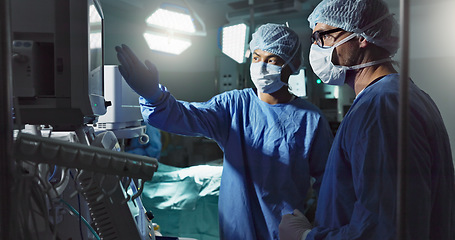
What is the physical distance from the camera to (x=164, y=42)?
196 cm

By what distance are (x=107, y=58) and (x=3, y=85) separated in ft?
7.29

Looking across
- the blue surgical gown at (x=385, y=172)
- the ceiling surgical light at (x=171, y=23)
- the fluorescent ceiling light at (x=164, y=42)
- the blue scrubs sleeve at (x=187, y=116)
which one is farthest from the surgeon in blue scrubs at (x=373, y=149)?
the fluorescent ceiling light at (x=164, y=42)

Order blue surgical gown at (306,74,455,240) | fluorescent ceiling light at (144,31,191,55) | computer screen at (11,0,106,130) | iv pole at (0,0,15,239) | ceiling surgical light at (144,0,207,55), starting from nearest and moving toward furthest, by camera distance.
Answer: iv pole at (0,0,15,239)
blue surgical gown at (306,74,455,240)
computer screen at (11,0,106,130)
ceiling surgical light at (144,0,207,55)
fluorescent ceiling light at (144,31,191,55)

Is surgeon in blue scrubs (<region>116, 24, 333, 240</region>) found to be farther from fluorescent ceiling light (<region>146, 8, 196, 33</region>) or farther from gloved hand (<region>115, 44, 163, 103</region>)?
fluorescent ceiling light (<region>146, 8, 196, 33</region>)

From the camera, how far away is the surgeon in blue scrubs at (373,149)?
649mm

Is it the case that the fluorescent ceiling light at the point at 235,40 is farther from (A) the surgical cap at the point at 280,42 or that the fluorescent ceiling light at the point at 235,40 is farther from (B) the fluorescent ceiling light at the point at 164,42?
(A) the surgical cap at the point at 280,42

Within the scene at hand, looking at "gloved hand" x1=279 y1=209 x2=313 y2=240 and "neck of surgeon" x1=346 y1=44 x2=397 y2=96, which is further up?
"neck of surgeon" x1=346 y1=44 x2=397 y2=96

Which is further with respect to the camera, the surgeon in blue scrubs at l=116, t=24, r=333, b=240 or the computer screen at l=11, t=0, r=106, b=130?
the surgeon in blue scrubs at l=116, t=24, r=333, b=240

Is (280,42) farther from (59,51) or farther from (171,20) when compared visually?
(59,51)

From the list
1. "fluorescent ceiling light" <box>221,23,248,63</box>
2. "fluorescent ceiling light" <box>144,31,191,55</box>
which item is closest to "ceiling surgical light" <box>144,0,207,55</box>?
"fluorescent ceiling light" <box>144,31,191,55</box>

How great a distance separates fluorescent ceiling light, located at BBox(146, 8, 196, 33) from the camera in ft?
5.50

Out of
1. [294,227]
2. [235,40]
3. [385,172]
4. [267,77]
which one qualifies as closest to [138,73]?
[267,77]

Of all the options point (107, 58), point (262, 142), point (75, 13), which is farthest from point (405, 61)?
point (107, 58)

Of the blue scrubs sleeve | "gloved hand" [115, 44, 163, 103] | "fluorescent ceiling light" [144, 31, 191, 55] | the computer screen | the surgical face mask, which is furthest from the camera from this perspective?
"fluorescent ceiling light" [144, 31, 191, 55]
